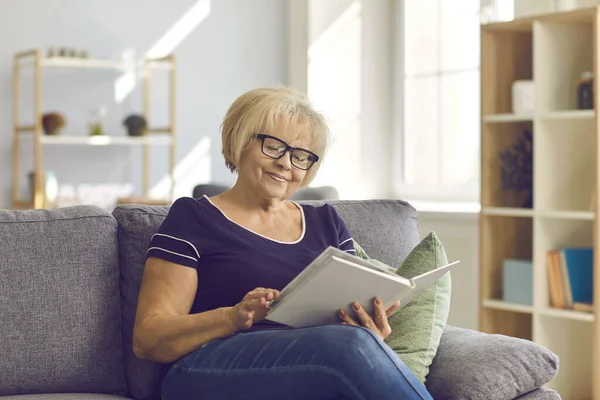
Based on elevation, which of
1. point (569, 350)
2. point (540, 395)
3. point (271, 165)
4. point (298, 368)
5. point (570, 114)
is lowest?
point (569, 350)

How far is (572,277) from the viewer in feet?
11.2

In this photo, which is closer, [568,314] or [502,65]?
[568,314]

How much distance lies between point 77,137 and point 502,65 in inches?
98.4

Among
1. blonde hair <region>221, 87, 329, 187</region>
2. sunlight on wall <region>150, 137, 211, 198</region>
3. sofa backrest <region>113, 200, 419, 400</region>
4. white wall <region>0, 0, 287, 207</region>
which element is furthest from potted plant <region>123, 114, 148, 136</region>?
blonde hair <region>221, 87, 329, 187</region>

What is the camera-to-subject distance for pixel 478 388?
6.57 ft

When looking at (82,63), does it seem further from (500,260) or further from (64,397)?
(64,397)

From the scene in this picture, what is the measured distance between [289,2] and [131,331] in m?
3.84

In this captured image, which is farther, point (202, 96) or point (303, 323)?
point (202, 96)

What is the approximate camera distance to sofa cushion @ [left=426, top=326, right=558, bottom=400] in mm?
2019

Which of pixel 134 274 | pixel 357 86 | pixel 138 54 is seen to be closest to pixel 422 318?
pixel 134 274

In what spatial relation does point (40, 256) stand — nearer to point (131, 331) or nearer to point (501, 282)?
point (131, 331)

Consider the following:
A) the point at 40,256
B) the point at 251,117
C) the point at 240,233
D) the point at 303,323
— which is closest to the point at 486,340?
the point at 303,323

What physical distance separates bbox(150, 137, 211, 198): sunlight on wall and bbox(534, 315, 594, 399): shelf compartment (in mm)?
2683

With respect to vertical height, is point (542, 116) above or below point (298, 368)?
above
